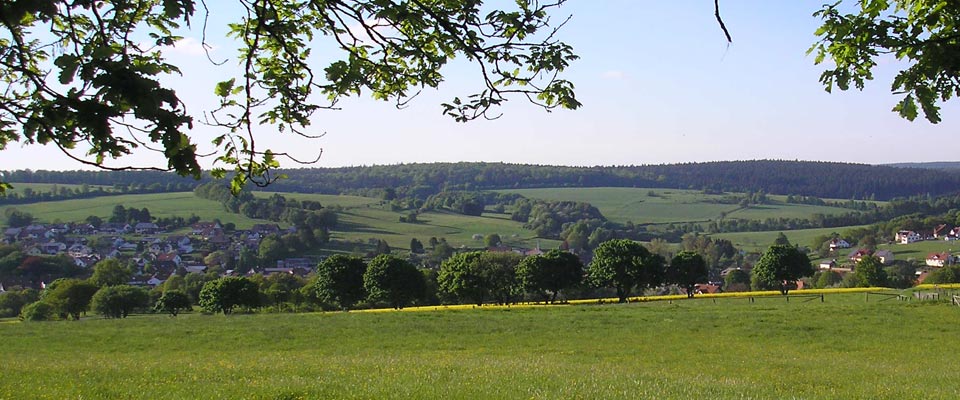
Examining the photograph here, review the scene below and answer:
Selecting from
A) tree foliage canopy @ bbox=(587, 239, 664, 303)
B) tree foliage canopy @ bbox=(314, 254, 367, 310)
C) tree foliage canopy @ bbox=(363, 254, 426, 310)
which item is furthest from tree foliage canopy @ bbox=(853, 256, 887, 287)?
tree foliage canopy @ bbox=(314, 254, 367, 310)

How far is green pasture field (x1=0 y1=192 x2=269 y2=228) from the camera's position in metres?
131

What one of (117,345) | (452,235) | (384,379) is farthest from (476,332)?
(452,235)

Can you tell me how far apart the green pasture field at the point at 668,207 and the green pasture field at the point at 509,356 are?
12641 centimetres

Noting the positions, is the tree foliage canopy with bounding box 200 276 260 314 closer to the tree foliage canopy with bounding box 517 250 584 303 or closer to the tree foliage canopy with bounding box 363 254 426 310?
Answer: the tree foliage canopy with bounding box 363 254 426 310

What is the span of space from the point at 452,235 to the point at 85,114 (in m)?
133

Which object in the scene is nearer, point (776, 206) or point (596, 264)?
point (596, 264)

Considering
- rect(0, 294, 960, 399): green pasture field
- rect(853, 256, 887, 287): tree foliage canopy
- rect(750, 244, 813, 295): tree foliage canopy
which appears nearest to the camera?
rect(0, 294, 960, 399): green pasture field

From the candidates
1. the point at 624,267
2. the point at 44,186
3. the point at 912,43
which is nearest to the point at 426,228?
the point at 624,267

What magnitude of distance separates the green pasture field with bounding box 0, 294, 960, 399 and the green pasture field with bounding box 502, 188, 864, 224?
126412 mm

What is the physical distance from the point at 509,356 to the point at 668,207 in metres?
159

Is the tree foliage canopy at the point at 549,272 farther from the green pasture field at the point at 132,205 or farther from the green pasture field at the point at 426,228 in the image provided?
the green pasture field at the point at 132,205

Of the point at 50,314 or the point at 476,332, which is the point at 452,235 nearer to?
the point at 50,314

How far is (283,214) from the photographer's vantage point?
13950cm

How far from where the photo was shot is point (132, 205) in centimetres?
13650
